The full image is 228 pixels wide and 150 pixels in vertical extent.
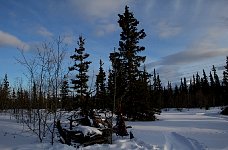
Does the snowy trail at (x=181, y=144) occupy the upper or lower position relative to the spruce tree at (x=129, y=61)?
lower

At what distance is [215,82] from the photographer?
97000 millimetres

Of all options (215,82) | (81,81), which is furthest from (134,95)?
(215,82)

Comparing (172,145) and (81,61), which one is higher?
(81,61)

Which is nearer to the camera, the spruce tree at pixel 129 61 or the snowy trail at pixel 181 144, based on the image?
the snowy trail at pixel 181 144

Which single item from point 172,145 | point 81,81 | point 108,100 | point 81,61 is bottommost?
point 172,145

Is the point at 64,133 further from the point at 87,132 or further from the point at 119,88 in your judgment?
the point at 119,88

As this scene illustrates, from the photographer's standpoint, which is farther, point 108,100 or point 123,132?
point 108,100

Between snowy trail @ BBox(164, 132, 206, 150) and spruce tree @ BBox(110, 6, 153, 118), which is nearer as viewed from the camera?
snowy trail @ BBox(164, 132, 206, 150)

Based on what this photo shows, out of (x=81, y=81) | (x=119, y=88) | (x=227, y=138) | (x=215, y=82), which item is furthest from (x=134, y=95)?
(x=215, y=82)

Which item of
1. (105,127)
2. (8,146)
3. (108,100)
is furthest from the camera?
(108,100)

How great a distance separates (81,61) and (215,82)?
239ft

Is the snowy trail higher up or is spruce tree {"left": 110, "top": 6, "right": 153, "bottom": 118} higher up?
spruce tree {"left": 110, "top": 6, "right": 153, "bottom": 118}

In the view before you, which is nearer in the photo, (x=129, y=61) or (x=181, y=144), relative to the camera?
(x=181, y=144)

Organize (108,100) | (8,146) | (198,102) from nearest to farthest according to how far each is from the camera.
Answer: (8,146)
(108,100)
(198,102)
